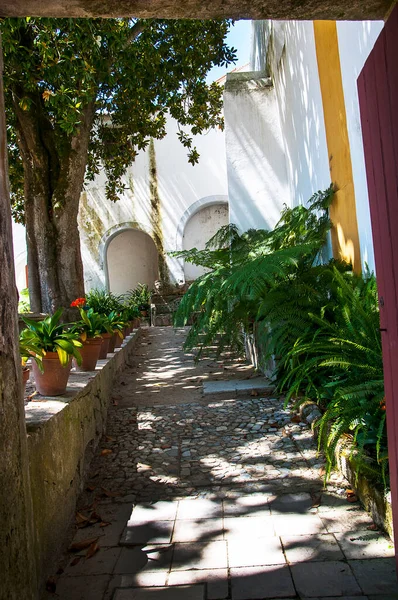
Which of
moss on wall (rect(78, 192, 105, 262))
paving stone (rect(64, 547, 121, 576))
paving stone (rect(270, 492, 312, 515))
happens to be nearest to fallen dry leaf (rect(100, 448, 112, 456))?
paving stone (rect(64, 547, 121, 576))

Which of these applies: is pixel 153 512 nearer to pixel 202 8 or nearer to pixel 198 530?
pixel 198 530

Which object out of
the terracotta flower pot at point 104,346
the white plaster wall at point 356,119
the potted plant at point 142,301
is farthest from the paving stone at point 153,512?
the potted plant at point 142,301

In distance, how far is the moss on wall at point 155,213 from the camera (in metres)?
15.2

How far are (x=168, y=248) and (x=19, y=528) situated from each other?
44.8 feet

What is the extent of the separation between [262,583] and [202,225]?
46.8 feet

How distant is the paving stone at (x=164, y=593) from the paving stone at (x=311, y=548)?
431mm

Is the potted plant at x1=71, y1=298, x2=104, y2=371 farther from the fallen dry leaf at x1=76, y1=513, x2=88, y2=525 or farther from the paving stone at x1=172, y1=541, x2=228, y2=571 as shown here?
the paving stone at x1=172, y1=541, x2=228, y2=571

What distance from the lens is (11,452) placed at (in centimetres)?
175

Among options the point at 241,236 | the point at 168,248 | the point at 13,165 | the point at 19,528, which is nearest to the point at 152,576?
the point at 19,528

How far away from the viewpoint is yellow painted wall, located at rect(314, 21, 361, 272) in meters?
4.64

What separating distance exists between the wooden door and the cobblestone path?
0.38 meters

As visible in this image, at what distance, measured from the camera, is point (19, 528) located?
5.79 feet

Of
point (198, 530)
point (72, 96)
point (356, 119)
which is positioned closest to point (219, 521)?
point (198, 530)

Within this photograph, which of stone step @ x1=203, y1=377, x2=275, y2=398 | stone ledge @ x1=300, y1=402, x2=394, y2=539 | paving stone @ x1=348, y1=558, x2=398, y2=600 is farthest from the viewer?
stone step @ x1=203, y1=377, x2=275, y2=398
